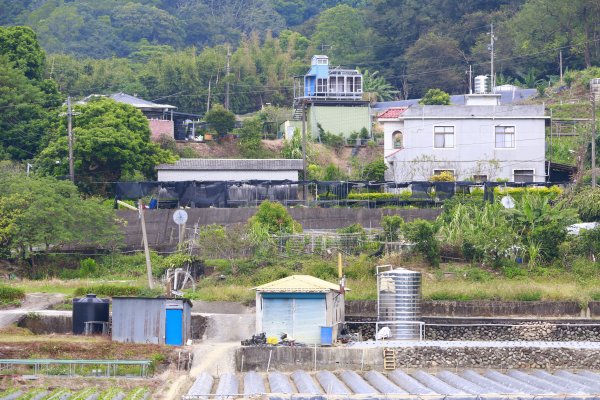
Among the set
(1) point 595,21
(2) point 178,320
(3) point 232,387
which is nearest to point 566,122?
(1) point 595,21

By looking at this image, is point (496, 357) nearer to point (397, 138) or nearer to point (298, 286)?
point (298, 286)

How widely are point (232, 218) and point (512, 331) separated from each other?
13.3 m

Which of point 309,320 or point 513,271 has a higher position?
point 513,271

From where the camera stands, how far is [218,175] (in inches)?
2206

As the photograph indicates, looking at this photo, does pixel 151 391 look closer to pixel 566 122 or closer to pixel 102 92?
pixel 566 122

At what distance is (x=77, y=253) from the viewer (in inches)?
1874

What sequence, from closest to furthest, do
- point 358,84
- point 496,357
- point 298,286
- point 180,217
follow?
point 496,357 < point 298,286 < point 180,217 < point 358,84

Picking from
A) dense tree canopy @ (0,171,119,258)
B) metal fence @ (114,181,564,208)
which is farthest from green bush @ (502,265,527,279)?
dense tree canopy @ (0,171,119,258)

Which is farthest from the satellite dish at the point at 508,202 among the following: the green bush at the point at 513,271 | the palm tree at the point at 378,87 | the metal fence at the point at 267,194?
the palm tree at the point at 378,87

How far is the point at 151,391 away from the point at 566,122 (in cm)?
3747

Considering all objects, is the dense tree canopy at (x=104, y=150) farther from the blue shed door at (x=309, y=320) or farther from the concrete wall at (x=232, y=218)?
the blue shed door at (x=309, y=320)

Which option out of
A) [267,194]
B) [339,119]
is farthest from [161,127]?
[267,194]

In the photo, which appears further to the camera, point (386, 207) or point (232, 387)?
point (386, 207)

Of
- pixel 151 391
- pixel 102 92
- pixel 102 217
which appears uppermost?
pixel 102 92
